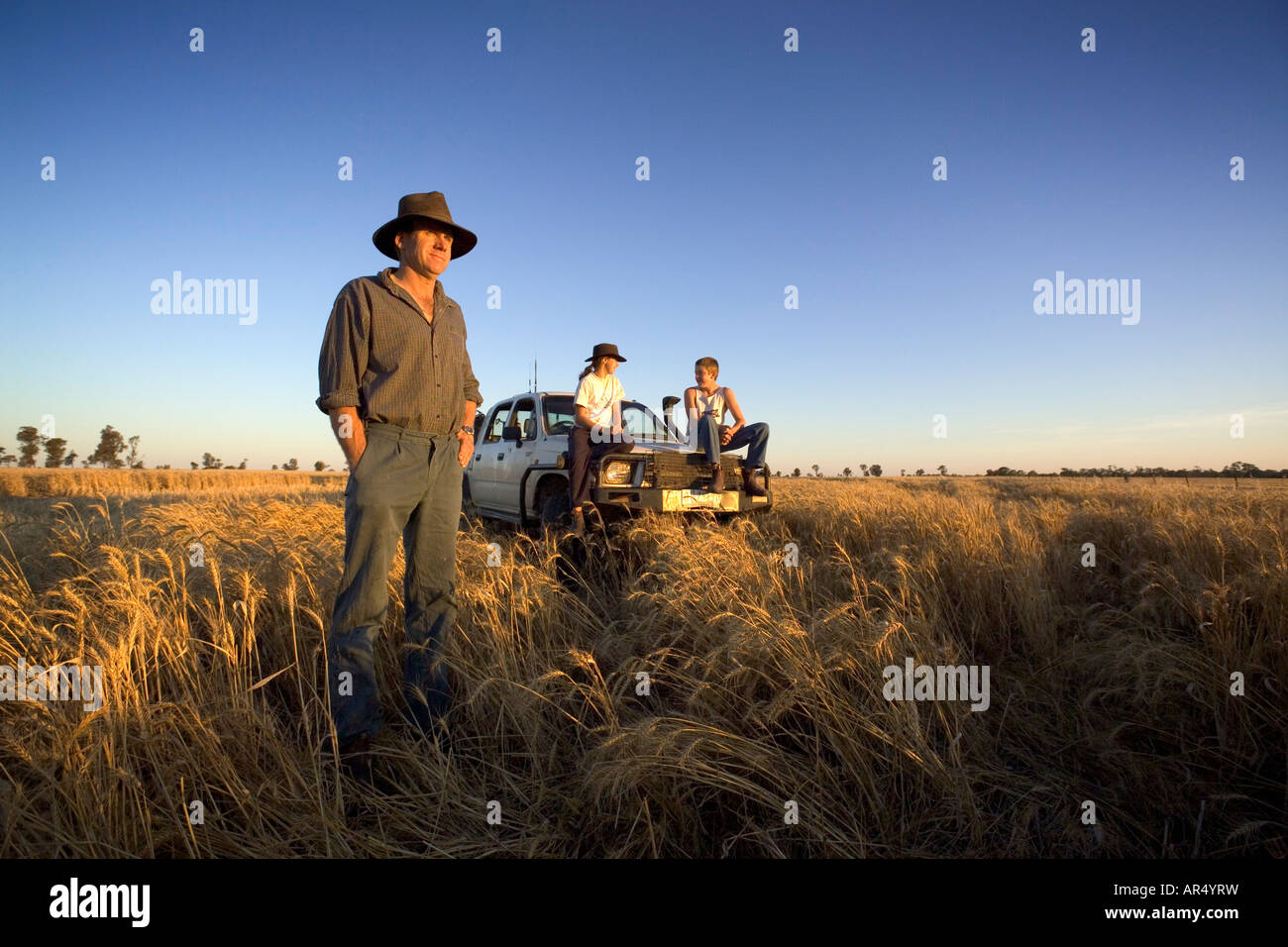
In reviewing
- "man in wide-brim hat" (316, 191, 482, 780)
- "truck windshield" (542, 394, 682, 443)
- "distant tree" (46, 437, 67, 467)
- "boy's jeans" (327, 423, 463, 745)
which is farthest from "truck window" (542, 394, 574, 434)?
"distant tree" (46, 437, 67, 467)

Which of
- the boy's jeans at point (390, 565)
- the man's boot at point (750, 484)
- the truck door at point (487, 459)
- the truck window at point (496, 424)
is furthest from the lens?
the truck window at point (496, 424)

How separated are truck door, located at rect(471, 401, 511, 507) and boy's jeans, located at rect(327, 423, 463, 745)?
5.34m

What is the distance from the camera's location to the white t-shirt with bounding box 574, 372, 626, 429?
607 centimetres

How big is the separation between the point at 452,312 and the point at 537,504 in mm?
3849

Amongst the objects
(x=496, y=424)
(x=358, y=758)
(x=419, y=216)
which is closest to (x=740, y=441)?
(x=496, y=424)

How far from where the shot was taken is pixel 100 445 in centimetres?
8156

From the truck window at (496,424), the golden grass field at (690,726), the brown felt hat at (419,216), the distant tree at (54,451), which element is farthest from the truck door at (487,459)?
the distant tree at (54,451)

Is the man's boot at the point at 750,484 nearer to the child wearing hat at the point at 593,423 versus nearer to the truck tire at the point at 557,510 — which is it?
the child wearing hat at the point at 593,423

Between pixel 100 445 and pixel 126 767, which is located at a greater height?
pixel 100 445

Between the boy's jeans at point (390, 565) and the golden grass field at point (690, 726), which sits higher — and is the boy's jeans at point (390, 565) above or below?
above

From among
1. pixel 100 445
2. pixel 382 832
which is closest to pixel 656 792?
pixel 382 832

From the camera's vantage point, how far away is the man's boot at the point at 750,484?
636 cm

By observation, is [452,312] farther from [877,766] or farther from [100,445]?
[100,445]
